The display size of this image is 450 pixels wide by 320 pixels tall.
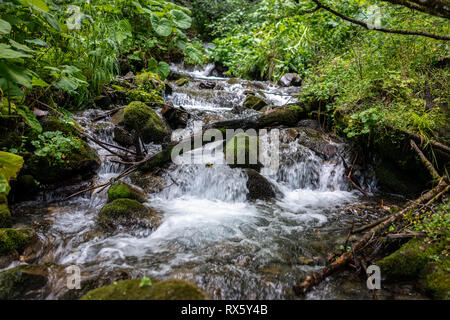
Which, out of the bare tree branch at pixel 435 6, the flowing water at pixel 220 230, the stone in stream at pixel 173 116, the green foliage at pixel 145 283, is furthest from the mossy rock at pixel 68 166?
the bare tree branch at pixel 435 6

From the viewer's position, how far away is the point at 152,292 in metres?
1.57

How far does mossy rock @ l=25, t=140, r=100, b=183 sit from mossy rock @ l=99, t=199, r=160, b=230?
1.09 metres

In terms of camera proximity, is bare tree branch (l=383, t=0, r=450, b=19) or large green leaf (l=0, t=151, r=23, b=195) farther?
large green leaf (l=0, t=151, r=23, b=195)

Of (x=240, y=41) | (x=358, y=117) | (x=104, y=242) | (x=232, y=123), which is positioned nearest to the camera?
(x=104, y=242)

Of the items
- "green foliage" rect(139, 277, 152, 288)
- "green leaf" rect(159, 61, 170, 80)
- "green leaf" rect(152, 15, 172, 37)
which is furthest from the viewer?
"green leaf" rect(159, 61, 170, 80)

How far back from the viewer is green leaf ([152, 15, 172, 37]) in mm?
6785

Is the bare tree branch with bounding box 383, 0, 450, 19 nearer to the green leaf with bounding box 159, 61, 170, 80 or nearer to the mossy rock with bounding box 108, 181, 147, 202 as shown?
the mossy rock with bounding box 108, 181, 147, 202

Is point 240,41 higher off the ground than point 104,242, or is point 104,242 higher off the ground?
point 240,41

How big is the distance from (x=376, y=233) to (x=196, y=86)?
814 cm

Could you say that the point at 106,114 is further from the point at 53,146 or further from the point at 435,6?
the point at 435,6

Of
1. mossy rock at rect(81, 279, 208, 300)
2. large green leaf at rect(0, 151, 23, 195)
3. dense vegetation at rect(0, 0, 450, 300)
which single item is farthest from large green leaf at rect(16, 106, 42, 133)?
mossy rock at rect(81, 279, 208, 300)
